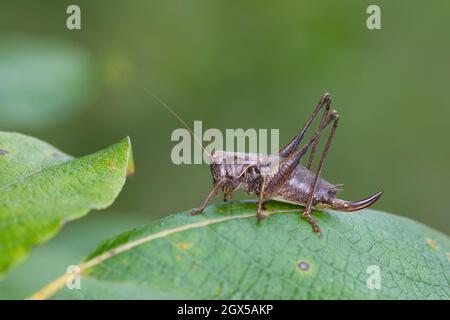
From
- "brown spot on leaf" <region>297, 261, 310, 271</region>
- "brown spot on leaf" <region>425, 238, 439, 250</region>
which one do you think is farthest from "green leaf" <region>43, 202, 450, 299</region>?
"brown spot on leaf" <region>425, 238, 439, 250</region>

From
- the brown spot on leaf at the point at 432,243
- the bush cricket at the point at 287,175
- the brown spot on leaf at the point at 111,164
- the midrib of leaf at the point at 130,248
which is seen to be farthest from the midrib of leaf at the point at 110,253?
the brown spot on leaf at the point at 432,243

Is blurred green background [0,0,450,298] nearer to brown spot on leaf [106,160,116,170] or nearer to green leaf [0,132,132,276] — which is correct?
green leaf [0,132,132,276]

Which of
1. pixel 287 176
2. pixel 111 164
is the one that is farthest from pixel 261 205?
pixel 111 164

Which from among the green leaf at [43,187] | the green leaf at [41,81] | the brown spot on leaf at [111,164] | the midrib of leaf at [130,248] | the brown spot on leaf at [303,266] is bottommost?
the brown spot on leaf at [303,266]

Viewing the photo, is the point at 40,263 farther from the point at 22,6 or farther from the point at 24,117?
the point at 22,6

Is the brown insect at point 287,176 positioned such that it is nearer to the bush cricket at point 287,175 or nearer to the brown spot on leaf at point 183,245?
the bush cricket at point 287,175
